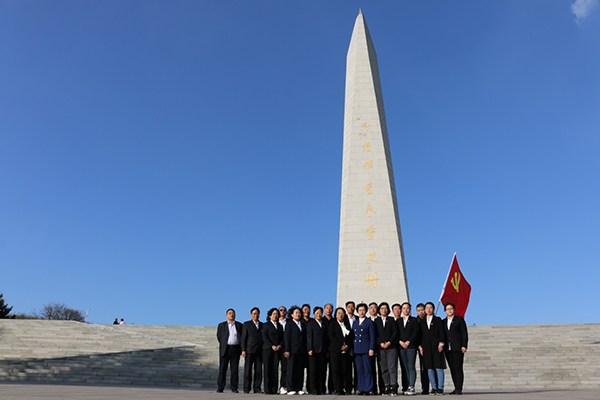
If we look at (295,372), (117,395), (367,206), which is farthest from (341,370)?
(367,206)

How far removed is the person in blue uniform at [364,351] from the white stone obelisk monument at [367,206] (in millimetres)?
8724

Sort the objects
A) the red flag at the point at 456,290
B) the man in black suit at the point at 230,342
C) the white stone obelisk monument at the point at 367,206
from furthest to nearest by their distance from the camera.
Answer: the white stone obelisk monument at the point at 367,206, the red flag at the point at 456,290, the man in black suit at the point at 230,342

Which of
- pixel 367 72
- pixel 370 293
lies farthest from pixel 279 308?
pixel 367 72

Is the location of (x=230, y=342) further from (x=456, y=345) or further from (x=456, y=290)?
(x=456, y=290)

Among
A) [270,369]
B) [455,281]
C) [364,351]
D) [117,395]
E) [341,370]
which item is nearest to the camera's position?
[117,395]

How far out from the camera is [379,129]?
1739 centimetres

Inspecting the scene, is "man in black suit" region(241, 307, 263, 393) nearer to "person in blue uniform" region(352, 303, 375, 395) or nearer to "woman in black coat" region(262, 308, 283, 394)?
"woman in black coat" region(262, 308, 283, 394)

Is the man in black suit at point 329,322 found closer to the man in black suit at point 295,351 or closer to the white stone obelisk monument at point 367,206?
the man in black suit at point 295,351

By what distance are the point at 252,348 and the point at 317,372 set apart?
102cm

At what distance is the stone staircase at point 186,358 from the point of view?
33.7ft

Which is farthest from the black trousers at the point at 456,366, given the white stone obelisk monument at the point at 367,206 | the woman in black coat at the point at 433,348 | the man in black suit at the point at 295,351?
the white stone obelisk monument at the point at 367,206

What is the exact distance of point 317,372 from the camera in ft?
24.0

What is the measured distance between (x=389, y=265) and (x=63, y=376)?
31.6ft

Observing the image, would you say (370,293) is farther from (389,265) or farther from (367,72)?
(367,72)
